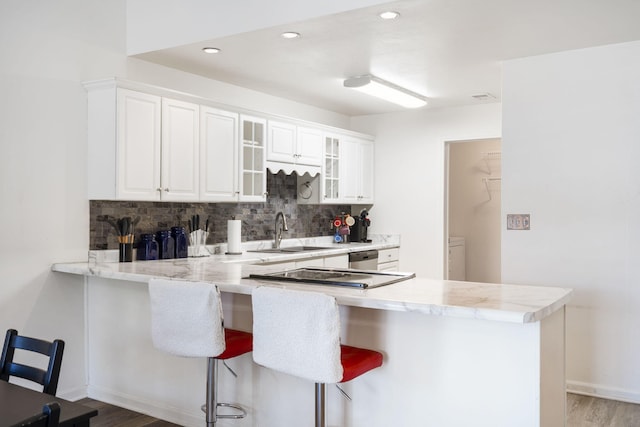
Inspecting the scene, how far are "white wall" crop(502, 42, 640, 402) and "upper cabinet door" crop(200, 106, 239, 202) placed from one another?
2101mm

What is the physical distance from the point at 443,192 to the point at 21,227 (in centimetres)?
410

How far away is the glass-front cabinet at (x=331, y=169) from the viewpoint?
567 cm

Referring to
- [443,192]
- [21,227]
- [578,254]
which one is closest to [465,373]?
[578,254]

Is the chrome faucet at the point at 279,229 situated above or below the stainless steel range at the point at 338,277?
above

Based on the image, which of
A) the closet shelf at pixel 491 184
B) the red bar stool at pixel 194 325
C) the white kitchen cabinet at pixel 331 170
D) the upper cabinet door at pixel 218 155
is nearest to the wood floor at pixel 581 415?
the red bar stool at pixel 194 325

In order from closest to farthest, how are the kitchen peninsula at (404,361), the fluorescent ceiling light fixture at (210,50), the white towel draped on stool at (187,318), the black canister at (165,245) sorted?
the kitchen peninsula at (404,361), the white towel draped on stool at (187,318), the fluorescent ceiling light fixture at (210,50), the black canister at (165,245)

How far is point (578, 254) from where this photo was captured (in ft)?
12.5

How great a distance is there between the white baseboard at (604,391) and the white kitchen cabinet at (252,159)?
283 cm

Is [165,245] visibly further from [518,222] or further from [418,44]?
[518,222]

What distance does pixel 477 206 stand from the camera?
7297 millimetres

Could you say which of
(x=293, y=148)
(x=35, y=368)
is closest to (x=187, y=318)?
(x=35, y=368)

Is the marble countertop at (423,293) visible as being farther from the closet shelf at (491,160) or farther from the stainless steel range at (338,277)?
the closet shelf at (491,160)

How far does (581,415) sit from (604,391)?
0.45m

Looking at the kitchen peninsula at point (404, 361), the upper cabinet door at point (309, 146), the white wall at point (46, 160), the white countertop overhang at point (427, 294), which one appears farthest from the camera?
the upper cabinet door at point (309, 146)
